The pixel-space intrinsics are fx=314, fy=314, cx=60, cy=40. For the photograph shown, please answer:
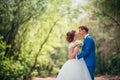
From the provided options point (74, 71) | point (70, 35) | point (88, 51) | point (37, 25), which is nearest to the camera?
point (88, 51)

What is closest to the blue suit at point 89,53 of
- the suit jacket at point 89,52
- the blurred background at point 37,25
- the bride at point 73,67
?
the suit jacket at point 89,52

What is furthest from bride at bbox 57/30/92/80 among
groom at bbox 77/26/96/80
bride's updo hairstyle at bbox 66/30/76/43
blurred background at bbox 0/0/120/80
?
blurred background at bbox 0/0/120/80

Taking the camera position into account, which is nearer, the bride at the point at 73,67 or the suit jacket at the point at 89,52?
the suit jacket at the point at 89,52

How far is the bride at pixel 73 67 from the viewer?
841cm

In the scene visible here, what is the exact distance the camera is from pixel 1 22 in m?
17.6

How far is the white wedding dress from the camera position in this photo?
8.45 metres

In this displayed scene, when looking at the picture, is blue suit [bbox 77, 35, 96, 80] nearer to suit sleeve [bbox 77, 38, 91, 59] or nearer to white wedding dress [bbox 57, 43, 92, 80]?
suit sleeve [bbox 77, 38, 91, 59]

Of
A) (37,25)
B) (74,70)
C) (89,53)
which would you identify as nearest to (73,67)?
(74,70)

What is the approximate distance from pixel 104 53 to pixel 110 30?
8.68ft

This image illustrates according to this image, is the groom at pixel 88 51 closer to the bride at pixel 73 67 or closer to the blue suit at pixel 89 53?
the blue suit at pixel 89 53

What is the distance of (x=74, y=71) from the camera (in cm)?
855

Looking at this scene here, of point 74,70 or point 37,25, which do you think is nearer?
point 74,70

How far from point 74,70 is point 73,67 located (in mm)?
91

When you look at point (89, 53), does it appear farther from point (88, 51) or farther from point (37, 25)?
point (37, 25)
